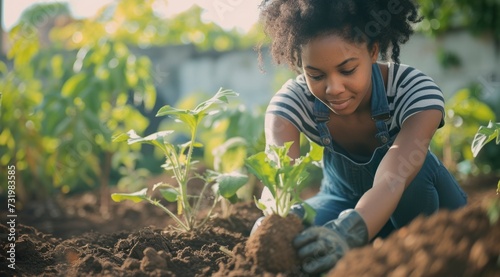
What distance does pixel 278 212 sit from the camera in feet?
5.98

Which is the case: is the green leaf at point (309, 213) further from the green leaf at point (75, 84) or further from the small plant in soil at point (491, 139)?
the green leaf at point (75, 84)

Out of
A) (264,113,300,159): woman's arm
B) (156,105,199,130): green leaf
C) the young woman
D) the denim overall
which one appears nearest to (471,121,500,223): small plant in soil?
the young woman

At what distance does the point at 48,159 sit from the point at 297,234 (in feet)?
10.3

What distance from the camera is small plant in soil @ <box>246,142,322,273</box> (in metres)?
1.66

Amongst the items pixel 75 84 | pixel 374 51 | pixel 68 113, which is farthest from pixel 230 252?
pixel 75 84

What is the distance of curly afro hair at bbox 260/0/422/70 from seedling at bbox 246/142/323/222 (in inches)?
18.8

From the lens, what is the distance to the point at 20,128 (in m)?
4.38

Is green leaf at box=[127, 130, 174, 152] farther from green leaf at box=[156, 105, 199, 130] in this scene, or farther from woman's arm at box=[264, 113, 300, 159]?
woman's arm at box=[264, 113, 300, 159]

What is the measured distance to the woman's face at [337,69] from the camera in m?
2.00

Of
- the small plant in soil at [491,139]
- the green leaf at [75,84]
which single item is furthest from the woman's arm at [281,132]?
the green leaf at [75,84]

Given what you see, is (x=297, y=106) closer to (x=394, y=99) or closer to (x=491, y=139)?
(x=394, y=99)

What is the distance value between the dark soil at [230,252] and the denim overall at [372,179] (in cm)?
32

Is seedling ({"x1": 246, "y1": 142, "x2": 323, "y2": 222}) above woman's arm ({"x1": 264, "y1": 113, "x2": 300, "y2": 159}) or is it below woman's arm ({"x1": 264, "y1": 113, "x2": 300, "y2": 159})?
below

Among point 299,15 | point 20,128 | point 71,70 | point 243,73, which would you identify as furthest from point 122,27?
point 299,15
